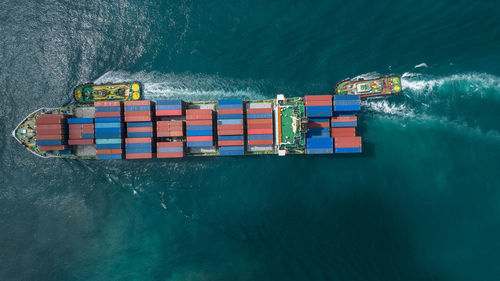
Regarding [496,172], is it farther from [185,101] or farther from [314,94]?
[185,101]

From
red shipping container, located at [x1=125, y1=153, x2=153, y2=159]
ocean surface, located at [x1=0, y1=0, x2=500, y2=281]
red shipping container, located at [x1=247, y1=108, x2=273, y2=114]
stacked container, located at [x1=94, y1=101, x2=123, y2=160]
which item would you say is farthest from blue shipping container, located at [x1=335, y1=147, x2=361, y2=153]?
stacked container, located at [x1=94, y1=101, x2=123, y2=160]

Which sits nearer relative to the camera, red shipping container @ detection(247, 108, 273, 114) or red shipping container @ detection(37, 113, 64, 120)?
red shipping container @ detection(37, 113, 64, 120)

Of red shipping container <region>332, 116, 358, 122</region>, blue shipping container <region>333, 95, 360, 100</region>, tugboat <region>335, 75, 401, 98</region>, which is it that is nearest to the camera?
blue shipping container <region>333, 95, 360, 100</region>

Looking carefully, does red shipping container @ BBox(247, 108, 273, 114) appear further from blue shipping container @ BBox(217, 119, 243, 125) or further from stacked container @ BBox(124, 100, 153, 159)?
stacked container @ BBox(124, 100, 153, 159)

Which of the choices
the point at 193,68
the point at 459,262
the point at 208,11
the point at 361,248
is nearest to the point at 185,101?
the point at 193,68

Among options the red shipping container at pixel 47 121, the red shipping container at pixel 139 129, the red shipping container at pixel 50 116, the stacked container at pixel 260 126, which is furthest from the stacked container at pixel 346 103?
the red shipping container at pixel 47 121

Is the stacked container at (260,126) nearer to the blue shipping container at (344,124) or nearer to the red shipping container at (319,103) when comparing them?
the red shipping container at (319,103)

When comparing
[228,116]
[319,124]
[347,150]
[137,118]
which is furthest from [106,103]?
[347,150]
